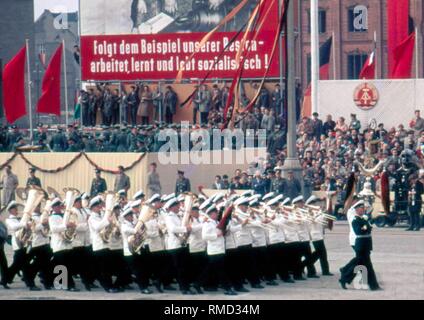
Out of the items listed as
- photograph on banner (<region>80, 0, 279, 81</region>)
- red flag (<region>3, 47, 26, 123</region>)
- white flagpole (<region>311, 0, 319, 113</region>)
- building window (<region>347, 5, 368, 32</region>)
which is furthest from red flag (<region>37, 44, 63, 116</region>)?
building window (<region>347, 5, 368, 32</region>)

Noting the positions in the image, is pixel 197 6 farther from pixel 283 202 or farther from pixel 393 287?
pixel 393 287

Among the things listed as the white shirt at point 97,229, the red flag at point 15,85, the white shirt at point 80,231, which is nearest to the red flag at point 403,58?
the red flag at point 15,85

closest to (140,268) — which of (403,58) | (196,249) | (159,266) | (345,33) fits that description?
(159,266)

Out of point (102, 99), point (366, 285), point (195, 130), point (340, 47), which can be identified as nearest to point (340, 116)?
point (195, 130)

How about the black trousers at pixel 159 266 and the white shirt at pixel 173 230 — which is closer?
the white shirt at pixel 173 230

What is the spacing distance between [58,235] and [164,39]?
22.4 meters

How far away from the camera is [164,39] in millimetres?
45000

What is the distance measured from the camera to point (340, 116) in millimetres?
41344

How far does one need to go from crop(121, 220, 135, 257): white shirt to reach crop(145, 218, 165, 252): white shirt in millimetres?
272

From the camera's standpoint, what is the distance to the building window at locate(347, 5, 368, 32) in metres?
82.9

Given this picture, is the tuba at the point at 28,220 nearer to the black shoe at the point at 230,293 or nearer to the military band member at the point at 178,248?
→ the military band member at the point at 178,248

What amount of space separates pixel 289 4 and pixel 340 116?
36.0ft

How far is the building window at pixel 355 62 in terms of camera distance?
83.1 m

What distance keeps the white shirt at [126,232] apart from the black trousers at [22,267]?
190 centimetres
